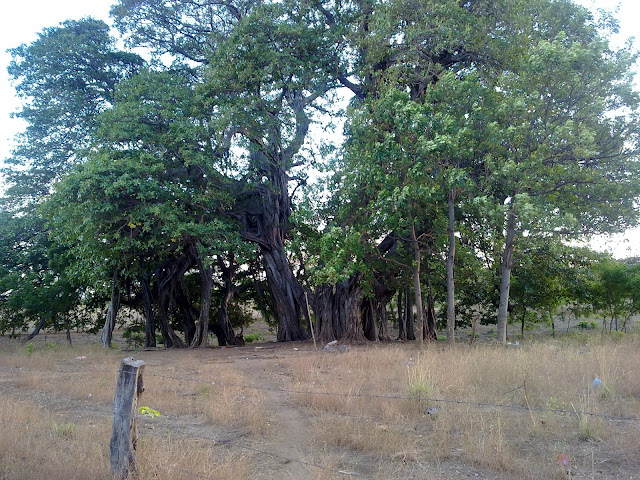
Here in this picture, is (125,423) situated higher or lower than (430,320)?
lower

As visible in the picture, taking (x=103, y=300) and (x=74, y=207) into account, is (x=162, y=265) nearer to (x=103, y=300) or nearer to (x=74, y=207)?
(x=103, y=300)

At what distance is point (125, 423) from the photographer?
455 cm

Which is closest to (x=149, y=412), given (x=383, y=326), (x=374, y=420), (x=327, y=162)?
(x=374, y=420)

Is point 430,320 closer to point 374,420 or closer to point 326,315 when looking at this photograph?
point 326,315

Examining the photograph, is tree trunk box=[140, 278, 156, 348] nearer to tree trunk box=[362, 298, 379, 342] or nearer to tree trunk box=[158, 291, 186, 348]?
tree trunk box=[158, 291, 186, 348]

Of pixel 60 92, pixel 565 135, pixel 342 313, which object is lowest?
pixel 342 313

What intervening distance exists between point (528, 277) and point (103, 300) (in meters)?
17.8

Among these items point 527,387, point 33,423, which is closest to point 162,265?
point 33,423

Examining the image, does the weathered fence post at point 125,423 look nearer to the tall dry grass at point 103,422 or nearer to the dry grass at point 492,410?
the tall dry grass at point 103,422

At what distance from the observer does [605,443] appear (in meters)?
5.54

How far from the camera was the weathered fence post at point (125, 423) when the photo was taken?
14.6 feet

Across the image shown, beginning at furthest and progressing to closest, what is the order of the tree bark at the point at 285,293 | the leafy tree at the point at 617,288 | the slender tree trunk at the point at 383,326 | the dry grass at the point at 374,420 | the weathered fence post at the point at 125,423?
the leafy tree at the point at 617,288 → the slender tree trunk at the point at 383,326 → the tree bark at the point at 285,293 → the dry grass at the point at 374,420 → the weathered fence post at the point at 125,423

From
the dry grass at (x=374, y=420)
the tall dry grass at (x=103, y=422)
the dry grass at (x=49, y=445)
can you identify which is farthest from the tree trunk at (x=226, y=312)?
the dry grass at (x=49, y=445)

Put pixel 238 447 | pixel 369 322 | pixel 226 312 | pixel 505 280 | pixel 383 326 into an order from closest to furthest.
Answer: pixel 238 447 < pixel 505 280 < pixel 369 322 < pixel 383 326 < pixel 226 312
